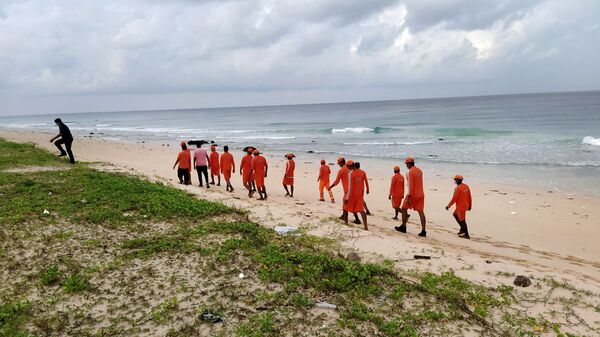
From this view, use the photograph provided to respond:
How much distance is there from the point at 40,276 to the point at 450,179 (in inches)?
647

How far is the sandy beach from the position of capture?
6697mm

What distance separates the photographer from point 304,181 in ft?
58.8

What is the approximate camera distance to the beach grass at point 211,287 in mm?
4664

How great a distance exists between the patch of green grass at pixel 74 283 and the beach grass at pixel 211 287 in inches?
0.6

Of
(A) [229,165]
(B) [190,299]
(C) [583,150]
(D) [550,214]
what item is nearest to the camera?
(B) [190,299]

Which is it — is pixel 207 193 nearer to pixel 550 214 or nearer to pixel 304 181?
pixel 304 181

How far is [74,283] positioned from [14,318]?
32.2 inches

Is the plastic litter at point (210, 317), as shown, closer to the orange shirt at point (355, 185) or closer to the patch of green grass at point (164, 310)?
the patch of green grass at point (164, 310)

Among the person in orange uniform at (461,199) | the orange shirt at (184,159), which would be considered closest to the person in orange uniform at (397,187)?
the person in orange uniform at (461,199)

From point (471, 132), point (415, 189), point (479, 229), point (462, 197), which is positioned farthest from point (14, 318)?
point (471, 132)

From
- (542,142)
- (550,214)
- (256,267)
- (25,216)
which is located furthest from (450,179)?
(542,142)

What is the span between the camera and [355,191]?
9.05m

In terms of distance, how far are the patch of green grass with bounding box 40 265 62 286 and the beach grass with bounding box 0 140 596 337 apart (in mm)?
12

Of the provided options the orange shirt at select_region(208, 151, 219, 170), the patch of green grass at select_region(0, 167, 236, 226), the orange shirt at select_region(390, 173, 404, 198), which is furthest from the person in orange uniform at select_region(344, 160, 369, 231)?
the orange shirt at select_region(208, 151, 219, 170)
